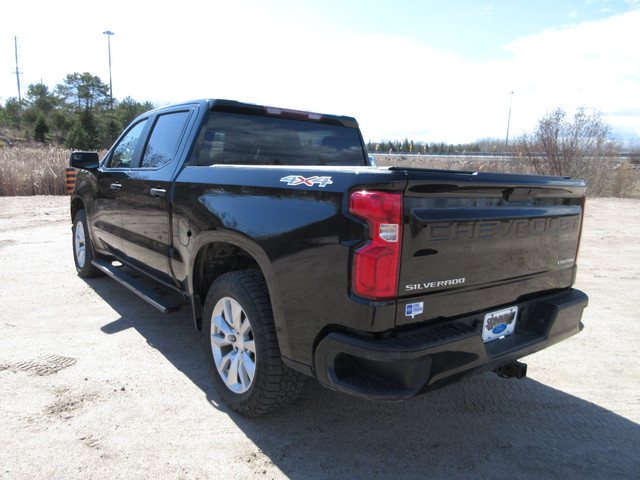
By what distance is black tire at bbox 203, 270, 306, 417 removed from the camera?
8.60 feet

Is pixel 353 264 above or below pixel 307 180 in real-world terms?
below

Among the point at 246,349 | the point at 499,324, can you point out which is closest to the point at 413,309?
the point at 499,324

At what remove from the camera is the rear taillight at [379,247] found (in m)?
2.05

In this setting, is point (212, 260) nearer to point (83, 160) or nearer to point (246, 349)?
point (246, 349)

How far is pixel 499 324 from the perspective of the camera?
2600 mm

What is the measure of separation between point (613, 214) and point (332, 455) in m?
13.3

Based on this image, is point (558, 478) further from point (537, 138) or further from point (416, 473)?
point (537, 138)

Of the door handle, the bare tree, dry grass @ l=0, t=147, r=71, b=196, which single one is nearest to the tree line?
dry grass @ l=0, t=147, r=71, b=196

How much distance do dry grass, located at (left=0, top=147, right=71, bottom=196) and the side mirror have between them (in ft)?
36.7

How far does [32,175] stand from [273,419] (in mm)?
14582

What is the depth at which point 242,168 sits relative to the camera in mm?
2830

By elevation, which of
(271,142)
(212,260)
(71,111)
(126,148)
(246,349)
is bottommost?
(246,349)

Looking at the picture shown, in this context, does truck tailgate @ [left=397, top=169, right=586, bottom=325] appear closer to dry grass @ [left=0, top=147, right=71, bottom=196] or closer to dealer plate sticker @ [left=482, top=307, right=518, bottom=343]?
dealer plate sticker @ [left=482, top=307, right=518, bottom=343]

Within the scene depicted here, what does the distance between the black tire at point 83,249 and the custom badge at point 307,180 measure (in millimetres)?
3982
